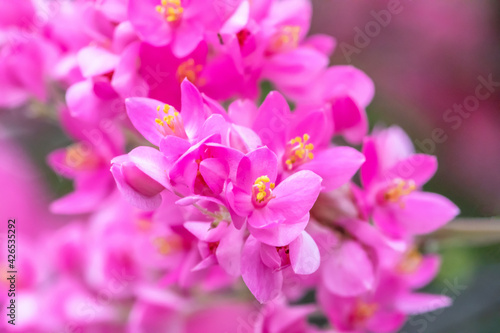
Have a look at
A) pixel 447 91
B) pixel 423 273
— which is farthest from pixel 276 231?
pixel 447 91

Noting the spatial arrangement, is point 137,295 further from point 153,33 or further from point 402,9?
point 402,9

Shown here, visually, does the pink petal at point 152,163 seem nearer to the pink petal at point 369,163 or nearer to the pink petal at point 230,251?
the pink petal at point 230,251

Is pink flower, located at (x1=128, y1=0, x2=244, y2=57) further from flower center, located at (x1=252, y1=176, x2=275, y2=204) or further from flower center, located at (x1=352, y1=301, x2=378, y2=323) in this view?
flower center, located at (x1=352, y1=301, x2=378, y2=323)

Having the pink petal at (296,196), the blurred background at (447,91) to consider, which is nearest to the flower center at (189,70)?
the pink petal at (296,196)

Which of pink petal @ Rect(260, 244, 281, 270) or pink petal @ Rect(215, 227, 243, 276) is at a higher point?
pink petal @ Rect(260, 244, 281, 270)

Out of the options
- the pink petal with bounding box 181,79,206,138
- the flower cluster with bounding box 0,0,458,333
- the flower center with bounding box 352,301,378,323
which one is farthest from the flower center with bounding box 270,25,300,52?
the flower center with bounding box 352,301,378,323

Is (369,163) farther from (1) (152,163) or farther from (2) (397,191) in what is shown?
(1) (152,163)
